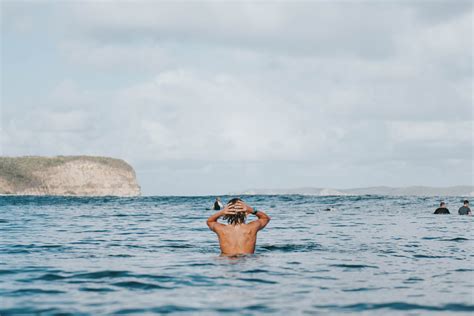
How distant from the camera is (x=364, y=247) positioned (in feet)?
57.0

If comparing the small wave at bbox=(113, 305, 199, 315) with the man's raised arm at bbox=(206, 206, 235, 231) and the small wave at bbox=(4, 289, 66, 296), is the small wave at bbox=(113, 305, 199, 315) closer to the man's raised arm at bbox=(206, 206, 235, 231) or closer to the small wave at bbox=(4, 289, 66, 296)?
the small wave at bbox=(4, 289, 66, 296)

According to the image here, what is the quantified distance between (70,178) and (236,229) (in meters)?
184

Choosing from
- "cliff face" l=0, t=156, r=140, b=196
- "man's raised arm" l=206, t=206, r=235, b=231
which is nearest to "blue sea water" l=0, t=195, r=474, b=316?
"man's raised arm" l=206, t=206, r=235, b=231

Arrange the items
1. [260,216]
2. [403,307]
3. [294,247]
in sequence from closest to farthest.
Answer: [403,307] → [260,216] → [294,247]

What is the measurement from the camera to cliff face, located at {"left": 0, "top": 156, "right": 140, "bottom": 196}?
613 feet

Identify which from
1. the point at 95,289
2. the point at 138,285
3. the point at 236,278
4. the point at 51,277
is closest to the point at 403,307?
Answer: the point at 236,278

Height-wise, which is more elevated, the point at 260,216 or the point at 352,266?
the point at 260,216

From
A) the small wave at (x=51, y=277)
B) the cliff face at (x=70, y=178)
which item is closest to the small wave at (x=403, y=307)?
the small wave at (x=51, y=277)

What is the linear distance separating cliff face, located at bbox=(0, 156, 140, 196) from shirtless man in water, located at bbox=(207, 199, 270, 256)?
17795 cm

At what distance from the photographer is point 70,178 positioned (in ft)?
625

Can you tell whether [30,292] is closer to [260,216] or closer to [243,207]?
[243,207]

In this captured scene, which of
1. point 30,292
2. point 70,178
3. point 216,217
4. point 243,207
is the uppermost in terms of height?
point 70,178

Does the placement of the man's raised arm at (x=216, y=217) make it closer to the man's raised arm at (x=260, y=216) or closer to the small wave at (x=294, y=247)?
the man's raised arm at (x=260, y=216)

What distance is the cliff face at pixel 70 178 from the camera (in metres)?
187
